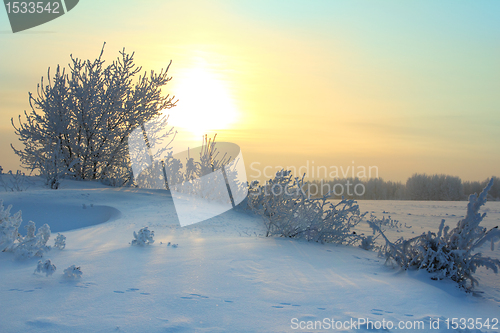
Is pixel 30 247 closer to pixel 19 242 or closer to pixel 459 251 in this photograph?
pixel 19 242

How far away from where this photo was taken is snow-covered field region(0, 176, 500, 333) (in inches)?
58.8

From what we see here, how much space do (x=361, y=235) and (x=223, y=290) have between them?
2.16m

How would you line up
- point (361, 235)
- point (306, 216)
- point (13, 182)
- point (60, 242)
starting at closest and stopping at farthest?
point (60, 242), point (306, 216), point (361, 235), point (13, 182)

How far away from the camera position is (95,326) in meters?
1.40

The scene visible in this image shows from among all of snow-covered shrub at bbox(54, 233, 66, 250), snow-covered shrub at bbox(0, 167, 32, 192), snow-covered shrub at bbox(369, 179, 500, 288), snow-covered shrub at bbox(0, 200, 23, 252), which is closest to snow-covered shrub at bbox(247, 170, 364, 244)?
snow-covered shrub at bbox(369, 179, 500, 288)

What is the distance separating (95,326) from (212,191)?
491 cm

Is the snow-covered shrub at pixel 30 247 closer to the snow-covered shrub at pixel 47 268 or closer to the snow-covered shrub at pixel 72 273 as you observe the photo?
the snow-covered shrub at pixel 47 268

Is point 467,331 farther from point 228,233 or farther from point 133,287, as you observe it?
point 228,233

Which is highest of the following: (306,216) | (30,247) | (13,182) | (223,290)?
(13,182)

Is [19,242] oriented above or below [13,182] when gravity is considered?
below

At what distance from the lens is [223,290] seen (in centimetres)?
184

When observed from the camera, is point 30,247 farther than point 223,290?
Yes

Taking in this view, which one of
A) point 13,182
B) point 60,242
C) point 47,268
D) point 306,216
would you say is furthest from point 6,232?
point 13,182

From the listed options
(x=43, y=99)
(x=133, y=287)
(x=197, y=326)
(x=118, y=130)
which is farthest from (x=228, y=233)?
(x=43, y=99)
